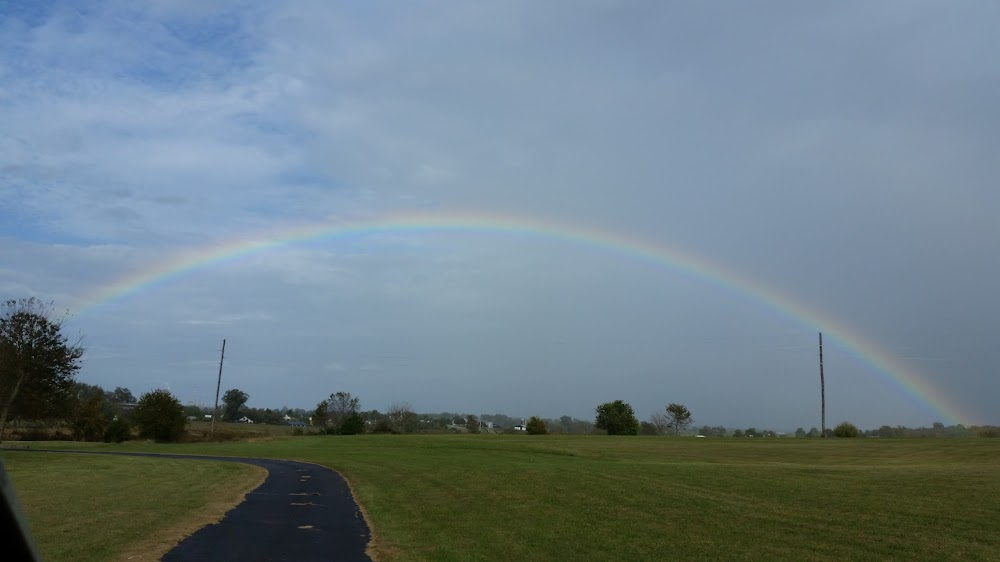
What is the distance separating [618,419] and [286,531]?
230ft

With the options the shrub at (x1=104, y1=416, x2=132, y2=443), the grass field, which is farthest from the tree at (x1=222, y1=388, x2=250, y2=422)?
the grass field

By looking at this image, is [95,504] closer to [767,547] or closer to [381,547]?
[381,547]

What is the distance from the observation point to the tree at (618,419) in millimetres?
83500

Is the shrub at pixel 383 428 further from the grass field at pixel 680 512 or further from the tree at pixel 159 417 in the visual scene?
the grass field at pixel 680 512

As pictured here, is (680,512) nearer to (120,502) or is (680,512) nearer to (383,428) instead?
(120,502)

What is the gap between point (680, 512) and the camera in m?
19.3

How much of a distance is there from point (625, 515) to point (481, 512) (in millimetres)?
4063

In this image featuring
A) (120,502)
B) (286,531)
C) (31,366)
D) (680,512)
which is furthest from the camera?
(31,366)

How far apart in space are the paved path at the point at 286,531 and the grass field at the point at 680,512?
0.78 m

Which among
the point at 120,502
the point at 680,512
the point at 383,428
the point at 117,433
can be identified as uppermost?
the point at 680,512

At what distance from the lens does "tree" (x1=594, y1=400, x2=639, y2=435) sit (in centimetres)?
8350

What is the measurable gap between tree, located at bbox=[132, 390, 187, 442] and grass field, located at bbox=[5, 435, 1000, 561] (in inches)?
1880

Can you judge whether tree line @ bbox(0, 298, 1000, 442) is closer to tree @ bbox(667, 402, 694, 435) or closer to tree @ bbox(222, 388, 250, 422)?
tree @ bbox(667, 402, 694, 435)

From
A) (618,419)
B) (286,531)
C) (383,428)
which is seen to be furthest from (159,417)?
(286,531)
